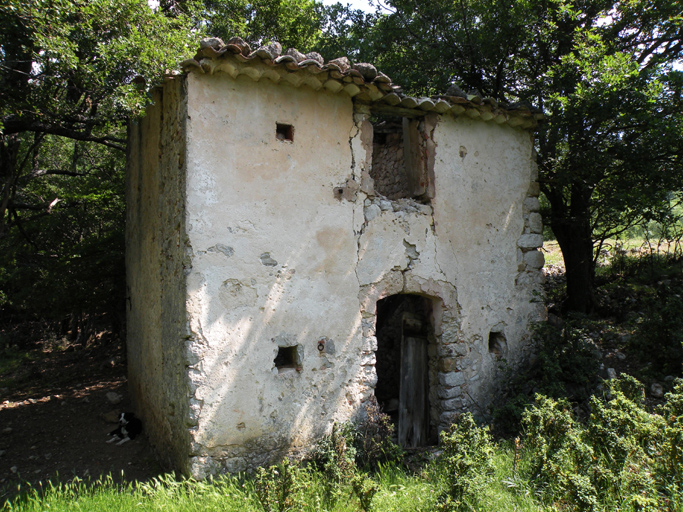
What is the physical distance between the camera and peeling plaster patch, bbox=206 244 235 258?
488 centimetres

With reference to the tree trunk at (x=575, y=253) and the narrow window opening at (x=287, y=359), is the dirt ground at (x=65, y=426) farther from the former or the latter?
the tree trunk at (x=575, y=253)

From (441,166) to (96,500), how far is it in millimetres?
5038

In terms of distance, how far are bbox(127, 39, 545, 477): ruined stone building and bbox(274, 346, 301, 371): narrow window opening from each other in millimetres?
21

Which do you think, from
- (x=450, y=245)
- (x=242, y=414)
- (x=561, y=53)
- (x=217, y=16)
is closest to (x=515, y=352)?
(x=450, y=245)

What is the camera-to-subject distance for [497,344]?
259 inches

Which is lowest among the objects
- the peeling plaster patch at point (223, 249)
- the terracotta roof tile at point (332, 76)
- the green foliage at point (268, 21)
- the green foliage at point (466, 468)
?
the green foliage at point (466, 468)

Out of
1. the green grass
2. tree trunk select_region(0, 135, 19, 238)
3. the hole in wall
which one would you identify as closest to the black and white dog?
the green grass

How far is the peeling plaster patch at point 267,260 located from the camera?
512 centimetres

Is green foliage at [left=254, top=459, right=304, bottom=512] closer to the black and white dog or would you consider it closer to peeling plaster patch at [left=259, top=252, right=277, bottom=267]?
peeling plaster patch at [left=259, top=252, right=277, bottom=267]

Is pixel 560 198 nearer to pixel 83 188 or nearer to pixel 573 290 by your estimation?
pixel 573 290

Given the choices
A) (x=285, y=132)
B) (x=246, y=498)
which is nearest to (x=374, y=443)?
(x=246, y=498)

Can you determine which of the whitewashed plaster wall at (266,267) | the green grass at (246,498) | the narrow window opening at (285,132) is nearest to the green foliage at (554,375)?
the green grass at (246,498)

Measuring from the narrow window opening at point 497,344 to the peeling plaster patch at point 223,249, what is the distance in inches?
145

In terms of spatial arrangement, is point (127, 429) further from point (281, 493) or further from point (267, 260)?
point (281, 493)
